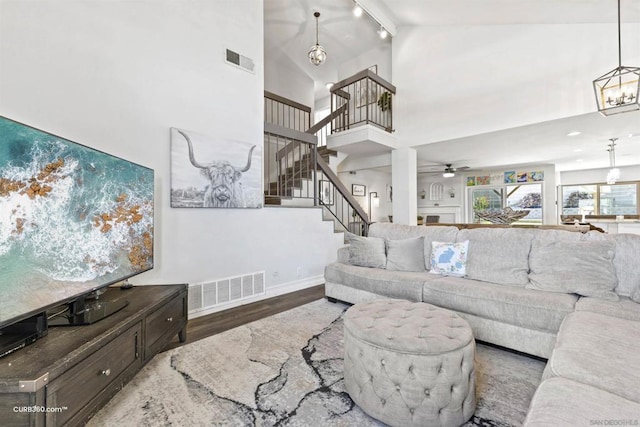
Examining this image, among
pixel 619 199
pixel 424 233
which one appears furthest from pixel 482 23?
pixel 619 199

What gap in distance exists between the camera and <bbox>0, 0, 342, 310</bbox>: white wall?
2.16m

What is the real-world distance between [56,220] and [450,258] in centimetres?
311

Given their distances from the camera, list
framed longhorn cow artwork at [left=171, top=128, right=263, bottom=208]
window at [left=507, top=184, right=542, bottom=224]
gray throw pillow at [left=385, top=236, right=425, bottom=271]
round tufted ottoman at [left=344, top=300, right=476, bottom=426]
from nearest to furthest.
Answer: round tufted ottoman at [left=344, top=300, right=476, bottom=426] → framed longhorn cow artwork at [left=171, top=128, right=263, bottom=208] → gray throw pillow at [left=385, top=236, right=425, bottom=271] → window at [left=507, top=184, right=542, bottom=224]

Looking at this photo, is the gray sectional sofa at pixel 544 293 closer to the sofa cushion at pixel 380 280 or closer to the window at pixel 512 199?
the sofa cushion at pixel 380 280

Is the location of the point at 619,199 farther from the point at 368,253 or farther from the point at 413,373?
the point at 413,373

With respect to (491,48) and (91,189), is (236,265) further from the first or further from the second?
(491,48)

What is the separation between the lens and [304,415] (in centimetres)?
154

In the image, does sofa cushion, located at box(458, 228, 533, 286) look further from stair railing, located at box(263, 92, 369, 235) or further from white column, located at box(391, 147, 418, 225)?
white column, located at box(391, 147, 418, 225)

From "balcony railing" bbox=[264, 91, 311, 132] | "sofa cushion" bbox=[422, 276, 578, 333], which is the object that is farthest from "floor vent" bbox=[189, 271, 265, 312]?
"balcony railing" bbox=[264, 91, 311, 132]

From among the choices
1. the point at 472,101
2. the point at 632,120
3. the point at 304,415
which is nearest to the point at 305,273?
the point at 304,415

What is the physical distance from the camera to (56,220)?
1.43m

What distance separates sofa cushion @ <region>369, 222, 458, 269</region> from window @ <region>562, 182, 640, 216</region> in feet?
27.6

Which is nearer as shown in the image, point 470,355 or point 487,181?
point 470,355

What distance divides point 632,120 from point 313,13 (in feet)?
18.4
